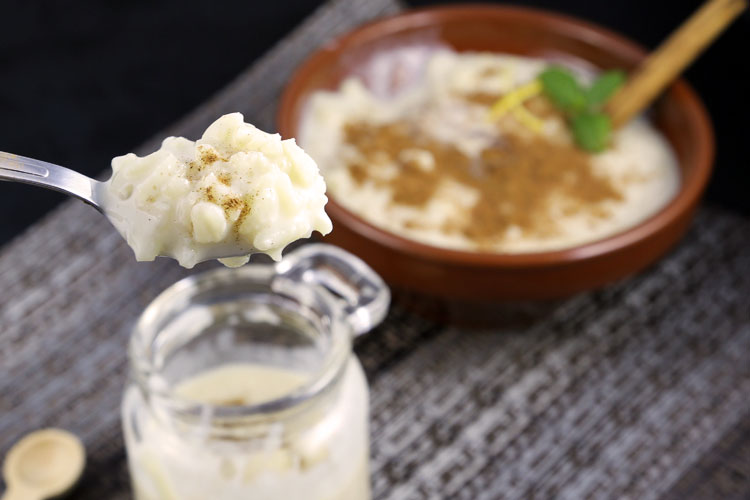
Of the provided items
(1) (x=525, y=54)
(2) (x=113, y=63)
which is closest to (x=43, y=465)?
(1) (x=525, y=54)

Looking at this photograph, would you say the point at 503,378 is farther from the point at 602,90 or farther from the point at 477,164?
the point at 602,90

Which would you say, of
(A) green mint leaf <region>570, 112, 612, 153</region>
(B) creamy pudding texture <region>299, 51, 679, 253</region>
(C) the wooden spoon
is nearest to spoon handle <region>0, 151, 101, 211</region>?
(C) the wooden spoon

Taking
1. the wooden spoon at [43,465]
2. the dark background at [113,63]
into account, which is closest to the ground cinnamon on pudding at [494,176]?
the dark background at [113,63]

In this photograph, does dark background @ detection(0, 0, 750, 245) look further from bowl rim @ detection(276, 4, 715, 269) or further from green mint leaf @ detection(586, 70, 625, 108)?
green mint leaf @ detection(586, 70, 625, 108)

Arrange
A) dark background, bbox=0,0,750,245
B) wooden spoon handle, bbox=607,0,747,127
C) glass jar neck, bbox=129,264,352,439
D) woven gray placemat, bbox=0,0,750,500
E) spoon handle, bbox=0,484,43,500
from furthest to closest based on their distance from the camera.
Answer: dark background, bbox=0,0,750,245 → wooden spoon handle, bbox=607,0,747,127 → woven gray placemat, bbox=0,0,750,500 → spoon handle, bbox=0,484,43,500 → glass jar neck, bbox=129,264,352,439

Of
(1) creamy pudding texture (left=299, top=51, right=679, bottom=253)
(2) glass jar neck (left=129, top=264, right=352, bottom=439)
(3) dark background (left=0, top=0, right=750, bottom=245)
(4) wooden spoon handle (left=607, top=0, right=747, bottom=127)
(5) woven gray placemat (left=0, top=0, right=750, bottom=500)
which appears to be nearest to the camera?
(2) glass jar neck (left=129, top=264, right=352, bottom=439)

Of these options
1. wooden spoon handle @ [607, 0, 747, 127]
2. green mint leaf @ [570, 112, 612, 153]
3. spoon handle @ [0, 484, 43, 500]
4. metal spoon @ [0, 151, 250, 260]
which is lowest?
spoon handle @ [0, 484, 43, 500]

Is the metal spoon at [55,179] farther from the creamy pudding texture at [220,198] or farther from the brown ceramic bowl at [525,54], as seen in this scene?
the brown ceramic bowl at [525,54]
